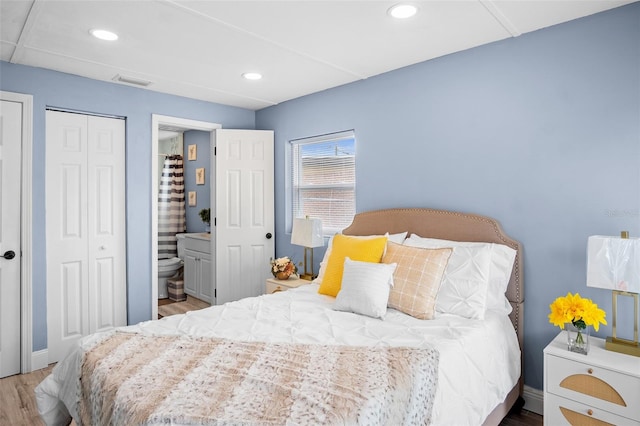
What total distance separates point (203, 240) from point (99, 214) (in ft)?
5.11

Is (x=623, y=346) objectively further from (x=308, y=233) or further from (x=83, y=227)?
(x=83, y=227)

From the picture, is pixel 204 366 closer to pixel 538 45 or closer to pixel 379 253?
pixel 379 253

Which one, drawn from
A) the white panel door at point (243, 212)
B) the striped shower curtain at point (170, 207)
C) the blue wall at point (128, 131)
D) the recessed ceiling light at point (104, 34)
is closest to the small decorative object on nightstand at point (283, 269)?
the white panel door at point (243, 212)

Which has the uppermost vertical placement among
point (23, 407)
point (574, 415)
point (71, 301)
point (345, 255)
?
point (345, 255)

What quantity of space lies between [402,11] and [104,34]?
6.42 ft

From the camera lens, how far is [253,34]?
8.32 feet

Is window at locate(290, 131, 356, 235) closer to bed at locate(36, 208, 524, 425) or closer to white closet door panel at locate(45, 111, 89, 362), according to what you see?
bed at locate(36, 208, 524, 425)

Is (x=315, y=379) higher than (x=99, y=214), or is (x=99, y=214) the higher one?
(x=99, y=214)

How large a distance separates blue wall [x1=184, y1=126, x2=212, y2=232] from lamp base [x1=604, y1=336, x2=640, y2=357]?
4946 millimetres

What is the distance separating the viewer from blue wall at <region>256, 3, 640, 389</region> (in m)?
2.20

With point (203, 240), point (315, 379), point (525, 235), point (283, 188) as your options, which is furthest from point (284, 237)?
point (315, 379)

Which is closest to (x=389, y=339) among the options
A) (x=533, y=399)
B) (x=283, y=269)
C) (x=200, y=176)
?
(x=533, y=399)

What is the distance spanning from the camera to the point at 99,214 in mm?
3582

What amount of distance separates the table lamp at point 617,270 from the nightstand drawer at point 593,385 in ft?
0.73
